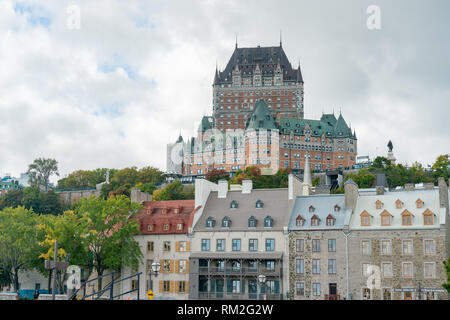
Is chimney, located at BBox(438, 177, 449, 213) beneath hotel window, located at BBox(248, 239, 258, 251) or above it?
above

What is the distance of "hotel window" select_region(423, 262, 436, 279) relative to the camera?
5788 cm

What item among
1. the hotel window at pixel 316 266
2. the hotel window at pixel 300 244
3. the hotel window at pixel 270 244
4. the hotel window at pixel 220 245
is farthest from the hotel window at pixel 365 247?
the hotel window at pixel 220 245

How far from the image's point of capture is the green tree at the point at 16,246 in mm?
71312

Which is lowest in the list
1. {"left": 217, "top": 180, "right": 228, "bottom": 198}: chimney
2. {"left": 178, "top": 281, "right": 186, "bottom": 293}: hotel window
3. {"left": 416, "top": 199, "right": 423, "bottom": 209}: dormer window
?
{"left": 178, "top": 281, "right": 186, "bottom": 293}: hotel window

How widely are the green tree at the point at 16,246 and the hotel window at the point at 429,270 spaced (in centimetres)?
4510

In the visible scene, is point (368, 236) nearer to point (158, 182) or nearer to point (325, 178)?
point (325, 178)

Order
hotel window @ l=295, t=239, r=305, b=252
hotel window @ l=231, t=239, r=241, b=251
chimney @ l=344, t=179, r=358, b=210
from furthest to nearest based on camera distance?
hotel window @ l=231, t=239, r=241, b=251
chimney @ l=344, t=179, r=358, b=210
hotel window @ l=295, t=239, r=305, b=252

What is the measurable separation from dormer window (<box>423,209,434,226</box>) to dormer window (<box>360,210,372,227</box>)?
566 cm

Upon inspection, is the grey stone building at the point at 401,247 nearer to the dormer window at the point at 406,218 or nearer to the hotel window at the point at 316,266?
the dormer window at the point at 406,218

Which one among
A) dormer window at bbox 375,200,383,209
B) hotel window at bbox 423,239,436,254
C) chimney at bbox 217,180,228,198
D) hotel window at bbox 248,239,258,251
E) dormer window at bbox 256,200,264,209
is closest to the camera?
hotel window at bbox 423,239,436,254

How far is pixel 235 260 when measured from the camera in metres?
65.9

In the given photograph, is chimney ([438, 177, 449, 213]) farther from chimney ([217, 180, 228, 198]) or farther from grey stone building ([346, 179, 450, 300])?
chimney ([217, 180, 228, 198])

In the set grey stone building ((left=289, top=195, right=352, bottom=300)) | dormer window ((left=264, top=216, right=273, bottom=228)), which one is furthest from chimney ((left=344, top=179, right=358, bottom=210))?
dormer window ((left=264, top=216, right=273, bottom=228))
